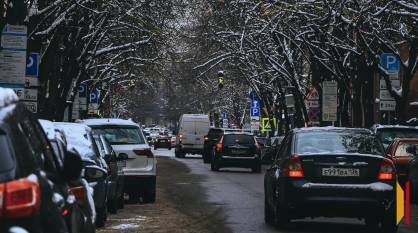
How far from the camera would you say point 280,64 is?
52.3 meters

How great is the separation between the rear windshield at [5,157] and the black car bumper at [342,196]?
28.9ft

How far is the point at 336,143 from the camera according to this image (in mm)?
13477

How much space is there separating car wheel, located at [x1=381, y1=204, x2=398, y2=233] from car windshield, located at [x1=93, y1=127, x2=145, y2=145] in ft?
22.1

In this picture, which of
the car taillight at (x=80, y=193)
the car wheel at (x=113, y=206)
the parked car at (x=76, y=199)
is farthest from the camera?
the car wheel at (x=113, y=206)

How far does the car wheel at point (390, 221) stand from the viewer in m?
13.1

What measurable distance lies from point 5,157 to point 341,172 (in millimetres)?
8982

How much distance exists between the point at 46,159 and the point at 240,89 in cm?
7980

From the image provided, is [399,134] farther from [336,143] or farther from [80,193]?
[80,193]

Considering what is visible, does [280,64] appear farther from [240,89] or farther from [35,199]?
[35,199]

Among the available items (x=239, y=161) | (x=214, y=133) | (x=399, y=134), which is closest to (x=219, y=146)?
(x=239, y=161)

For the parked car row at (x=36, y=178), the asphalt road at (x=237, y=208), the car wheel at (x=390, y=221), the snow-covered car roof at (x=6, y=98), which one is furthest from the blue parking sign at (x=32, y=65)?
the snow-covered car roof at (x=6, y=98)

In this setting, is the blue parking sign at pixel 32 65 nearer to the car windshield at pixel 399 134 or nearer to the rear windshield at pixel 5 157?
the car windshield at pixel 399 134

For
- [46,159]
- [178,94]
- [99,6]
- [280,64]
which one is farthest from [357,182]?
[178,94]

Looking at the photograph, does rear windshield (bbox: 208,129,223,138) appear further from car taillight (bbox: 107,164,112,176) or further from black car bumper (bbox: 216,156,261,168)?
car taillight (bbox: 107,164,112,176)
